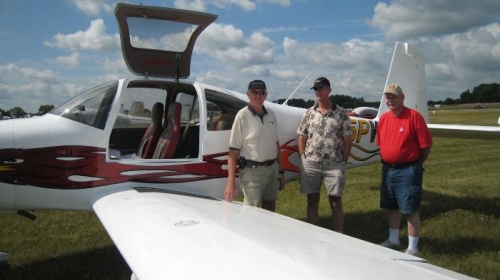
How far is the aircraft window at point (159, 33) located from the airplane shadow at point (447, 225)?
3.15 metres

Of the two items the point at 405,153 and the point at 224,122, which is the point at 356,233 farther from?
the point at 224,122

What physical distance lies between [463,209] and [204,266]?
5.70 metres

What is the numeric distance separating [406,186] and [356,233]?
54.3 inches

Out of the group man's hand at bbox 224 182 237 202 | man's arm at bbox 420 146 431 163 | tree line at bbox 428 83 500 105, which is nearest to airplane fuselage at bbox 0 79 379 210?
man's hand at bbox 224 182 237 202

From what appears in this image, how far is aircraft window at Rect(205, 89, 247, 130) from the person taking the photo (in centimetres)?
430

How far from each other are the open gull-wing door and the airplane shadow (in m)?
3.02

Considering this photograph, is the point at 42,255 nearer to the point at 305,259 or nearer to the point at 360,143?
the point at 305,259

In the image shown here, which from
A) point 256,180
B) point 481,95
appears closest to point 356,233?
point 256,180

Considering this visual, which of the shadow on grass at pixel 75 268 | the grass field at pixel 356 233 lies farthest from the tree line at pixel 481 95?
the shadow on grass at pixel 75 268

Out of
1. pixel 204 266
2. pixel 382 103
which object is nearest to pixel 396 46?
pixel 382 103

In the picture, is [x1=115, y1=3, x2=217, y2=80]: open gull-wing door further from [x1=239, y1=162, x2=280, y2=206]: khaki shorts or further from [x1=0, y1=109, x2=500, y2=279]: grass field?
[x1=0, y1=109, x2=500, y2=279]: grass field

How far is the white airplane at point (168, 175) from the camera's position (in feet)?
6.62

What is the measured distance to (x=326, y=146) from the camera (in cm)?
423

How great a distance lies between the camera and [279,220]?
301cm
